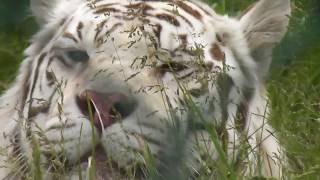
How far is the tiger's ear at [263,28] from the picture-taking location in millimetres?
2795

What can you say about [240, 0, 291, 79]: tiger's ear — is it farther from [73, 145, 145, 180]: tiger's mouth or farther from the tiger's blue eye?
[73, 145, 145, 180]: tiger's mouth

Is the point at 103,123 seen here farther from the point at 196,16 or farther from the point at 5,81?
the point at 5,81

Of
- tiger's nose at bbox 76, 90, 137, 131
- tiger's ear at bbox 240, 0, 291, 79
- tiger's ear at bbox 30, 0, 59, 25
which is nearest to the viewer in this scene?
tiger's nose at bbox 76, 90, 137, 131

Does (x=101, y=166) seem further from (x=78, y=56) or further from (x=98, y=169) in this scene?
(x=78, y=56)

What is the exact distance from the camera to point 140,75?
234cm

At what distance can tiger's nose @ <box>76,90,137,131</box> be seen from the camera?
212 centimetres

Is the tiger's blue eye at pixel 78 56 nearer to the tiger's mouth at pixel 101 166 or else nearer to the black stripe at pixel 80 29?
the black stripe at pixel 80 29

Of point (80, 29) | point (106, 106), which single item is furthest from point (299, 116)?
point (106, 106)

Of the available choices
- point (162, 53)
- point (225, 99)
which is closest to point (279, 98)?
point (225, 99)

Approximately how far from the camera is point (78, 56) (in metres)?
2.58

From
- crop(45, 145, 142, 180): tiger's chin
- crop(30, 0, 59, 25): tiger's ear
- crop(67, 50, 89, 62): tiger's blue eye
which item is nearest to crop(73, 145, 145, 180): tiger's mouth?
crop(45, 145, 142, 180): tiger's chin

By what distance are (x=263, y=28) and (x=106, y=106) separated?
2.94 feet

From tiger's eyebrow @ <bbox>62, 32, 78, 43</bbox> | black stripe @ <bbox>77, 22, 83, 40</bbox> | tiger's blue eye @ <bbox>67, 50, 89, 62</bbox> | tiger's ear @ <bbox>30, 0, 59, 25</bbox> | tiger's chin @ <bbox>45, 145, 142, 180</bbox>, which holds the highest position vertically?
tiger's ear @ <bbox>30, 0, 59, 25</bbox>

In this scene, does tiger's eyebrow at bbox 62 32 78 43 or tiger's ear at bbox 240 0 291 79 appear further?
tiger's ear at bbox 240 0 291 79
